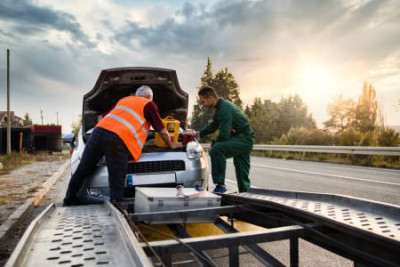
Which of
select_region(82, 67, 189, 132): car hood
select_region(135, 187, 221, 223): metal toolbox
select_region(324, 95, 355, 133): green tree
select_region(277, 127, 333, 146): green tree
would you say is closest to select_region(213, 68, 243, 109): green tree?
select_region(324, 95, 355, 133): green tree

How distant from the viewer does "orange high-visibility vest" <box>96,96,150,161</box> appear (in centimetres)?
430

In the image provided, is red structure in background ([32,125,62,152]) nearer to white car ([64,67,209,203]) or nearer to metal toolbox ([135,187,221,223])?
white car ([64,67,209,203])

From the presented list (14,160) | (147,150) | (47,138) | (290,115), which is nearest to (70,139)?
Result: (147,150)

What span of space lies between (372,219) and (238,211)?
1207mm

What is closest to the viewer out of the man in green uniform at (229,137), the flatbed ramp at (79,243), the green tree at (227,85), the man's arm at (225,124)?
the flatbed ramp at (79,243)

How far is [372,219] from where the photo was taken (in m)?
2.52

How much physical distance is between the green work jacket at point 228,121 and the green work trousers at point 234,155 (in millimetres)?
96

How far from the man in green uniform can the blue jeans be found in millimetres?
1490

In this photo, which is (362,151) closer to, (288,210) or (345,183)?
(345,183)

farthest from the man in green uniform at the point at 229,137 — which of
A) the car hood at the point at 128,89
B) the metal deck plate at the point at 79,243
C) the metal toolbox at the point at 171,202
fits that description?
the metal deck plate at the point at 79,243

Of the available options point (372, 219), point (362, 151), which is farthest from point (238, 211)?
point (362, 151)

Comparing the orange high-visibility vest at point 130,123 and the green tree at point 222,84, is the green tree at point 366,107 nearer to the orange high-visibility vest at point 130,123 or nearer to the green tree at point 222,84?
the green tree at point 222,84

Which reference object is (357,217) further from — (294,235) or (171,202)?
(171,202)

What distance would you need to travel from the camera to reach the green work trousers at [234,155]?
5.16m
